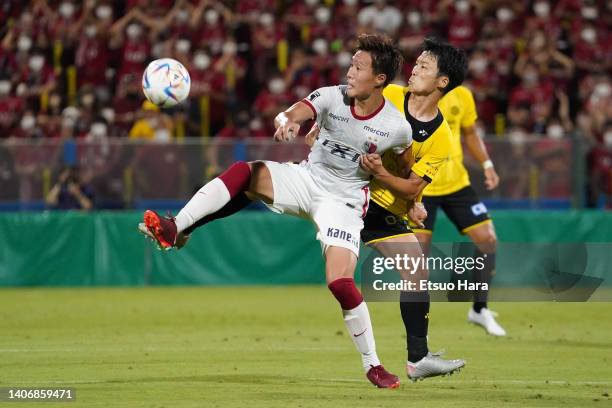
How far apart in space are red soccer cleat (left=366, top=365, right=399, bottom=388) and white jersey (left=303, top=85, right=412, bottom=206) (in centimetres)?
120

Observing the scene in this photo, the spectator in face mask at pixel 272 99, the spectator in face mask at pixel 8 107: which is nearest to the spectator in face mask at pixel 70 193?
the spectator in face mask at pixel 8 107

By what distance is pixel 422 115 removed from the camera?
905cm

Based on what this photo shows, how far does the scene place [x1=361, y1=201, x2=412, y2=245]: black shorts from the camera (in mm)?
9031

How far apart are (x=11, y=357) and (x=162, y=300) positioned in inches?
230

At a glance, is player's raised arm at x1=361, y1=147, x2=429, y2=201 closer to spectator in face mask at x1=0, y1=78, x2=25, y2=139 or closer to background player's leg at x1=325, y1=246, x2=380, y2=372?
background player's leg at x1=325, y1=246, x2=380, y2=372

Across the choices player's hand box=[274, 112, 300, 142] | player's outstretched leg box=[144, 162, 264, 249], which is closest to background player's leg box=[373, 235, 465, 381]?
player's outstretched leg box=[144, 162, 264, 249]

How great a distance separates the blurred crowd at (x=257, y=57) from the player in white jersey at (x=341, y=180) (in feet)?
33.7

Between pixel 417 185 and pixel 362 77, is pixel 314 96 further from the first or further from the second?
pixel 417 185

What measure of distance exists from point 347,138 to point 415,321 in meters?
1.50

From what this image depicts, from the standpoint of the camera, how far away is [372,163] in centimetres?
841

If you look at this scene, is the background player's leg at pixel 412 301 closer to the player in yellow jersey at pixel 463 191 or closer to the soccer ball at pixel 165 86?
the soccer ball at pixel 165 86

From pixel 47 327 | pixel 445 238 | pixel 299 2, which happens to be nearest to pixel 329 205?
pixel 47 327

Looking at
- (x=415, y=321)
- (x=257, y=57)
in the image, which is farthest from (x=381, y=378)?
(x=257, y=57)

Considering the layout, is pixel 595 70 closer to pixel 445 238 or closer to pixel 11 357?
pixel 445 238
